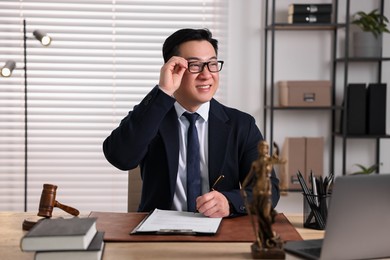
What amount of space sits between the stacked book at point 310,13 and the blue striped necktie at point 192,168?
188 cm

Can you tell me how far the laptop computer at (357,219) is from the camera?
1448mm

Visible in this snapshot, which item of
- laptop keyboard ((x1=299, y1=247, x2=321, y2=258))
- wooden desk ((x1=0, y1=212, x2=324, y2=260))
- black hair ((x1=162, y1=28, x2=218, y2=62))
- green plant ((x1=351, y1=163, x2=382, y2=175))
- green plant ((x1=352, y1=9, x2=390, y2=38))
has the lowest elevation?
green plant ((x1=351, y1=163, x2=382, y2=175))

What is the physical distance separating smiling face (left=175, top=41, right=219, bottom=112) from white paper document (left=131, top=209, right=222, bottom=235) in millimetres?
509

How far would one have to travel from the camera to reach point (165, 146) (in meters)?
2.33

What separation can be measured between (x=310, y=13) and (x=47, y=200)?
2.55m

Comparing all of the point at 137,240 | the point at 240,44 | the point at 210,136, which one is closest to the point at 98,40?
the point at 240,44

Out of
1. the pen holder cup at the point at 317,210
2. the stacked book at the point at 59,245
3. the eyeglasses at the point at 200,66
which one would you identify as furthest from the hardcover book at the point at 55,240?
the eyeglasses at the point at 200,66

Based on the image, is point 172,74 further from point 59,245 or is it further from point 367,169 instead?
A: point 367,169

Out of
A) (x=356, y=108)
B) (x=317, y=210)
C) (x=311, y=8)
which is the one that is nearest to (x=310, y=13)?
(x=311, y=8)

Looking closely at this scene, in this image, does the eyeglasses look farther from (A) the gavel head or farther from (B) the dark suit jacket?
(A) the gavel head

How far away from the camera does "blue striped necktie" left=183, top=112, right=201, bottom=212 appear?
7.56 feet

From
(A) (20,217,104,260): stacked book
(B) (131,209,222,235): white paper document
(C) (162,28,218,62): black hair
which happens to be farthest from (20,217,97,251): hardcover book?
(C) (162,28,218,62): black hair

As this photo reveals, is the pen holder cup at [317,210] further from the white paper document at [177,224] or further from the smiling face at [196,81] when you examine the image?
the smiling face at [196,81]

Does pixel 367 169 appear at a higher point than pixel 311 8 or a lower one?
lower
